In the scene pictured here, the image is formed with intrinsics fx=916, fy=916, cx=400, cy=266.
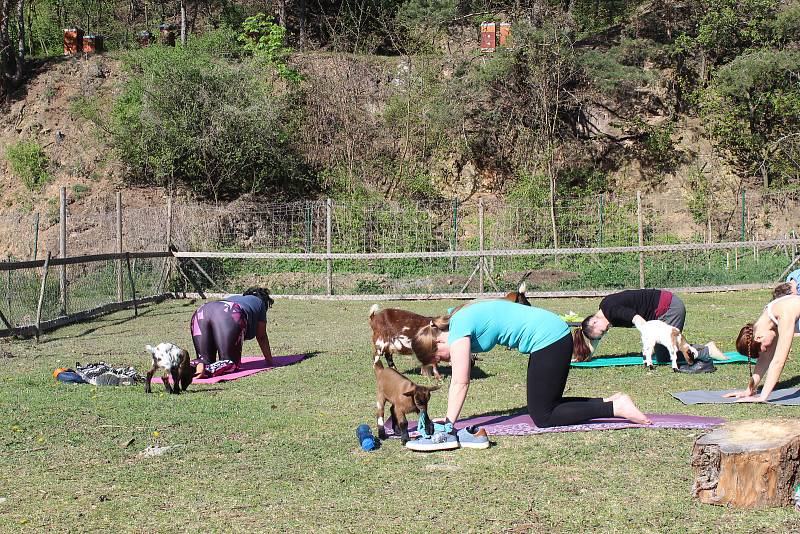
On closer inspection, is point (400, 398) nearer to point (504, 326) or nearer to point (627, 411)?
point (504, 326)

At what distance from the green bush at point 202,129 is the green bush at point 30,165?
3.09 m

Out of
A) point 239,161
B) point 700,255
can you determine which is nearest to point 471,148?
point 239,161

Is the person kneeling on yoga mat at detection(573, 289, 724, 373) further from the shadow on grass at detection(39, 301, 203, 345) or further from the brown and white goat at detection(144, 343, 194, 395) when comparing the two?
the shadow on grass at detection(39, 301, 203, 345)

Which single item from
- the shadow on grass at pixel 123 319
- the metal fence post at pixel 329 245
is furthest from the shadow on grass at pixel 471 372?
the metal fence post at pixel 329 245

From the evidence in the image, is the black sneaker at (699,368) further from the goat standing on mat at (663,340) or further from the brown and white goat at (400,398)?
the brown and white goat at (400,398)

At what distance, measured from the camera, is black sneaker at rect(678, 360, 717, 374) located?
11.0 m

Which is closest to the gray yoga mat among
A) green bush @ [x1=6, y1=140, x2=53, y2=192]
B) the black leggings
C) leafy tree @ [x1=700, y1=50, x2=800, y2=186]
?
the black leggings

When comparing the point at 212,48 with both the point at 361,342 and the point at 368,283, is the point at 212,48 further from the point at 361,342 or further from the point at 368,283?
the point at 361,342

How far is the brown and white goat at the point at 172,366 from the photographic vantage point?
9.91 m

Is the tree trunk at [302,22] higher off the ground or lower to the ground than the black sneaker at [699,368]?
higher

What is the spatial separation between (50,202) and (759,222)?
→ 23856 millimetres

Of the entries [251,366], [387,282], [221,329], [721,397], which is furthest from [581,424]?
[387,282]

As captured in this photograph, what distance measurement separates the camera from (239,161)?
104 feet

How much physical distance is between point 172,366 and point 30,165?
26993 mm
